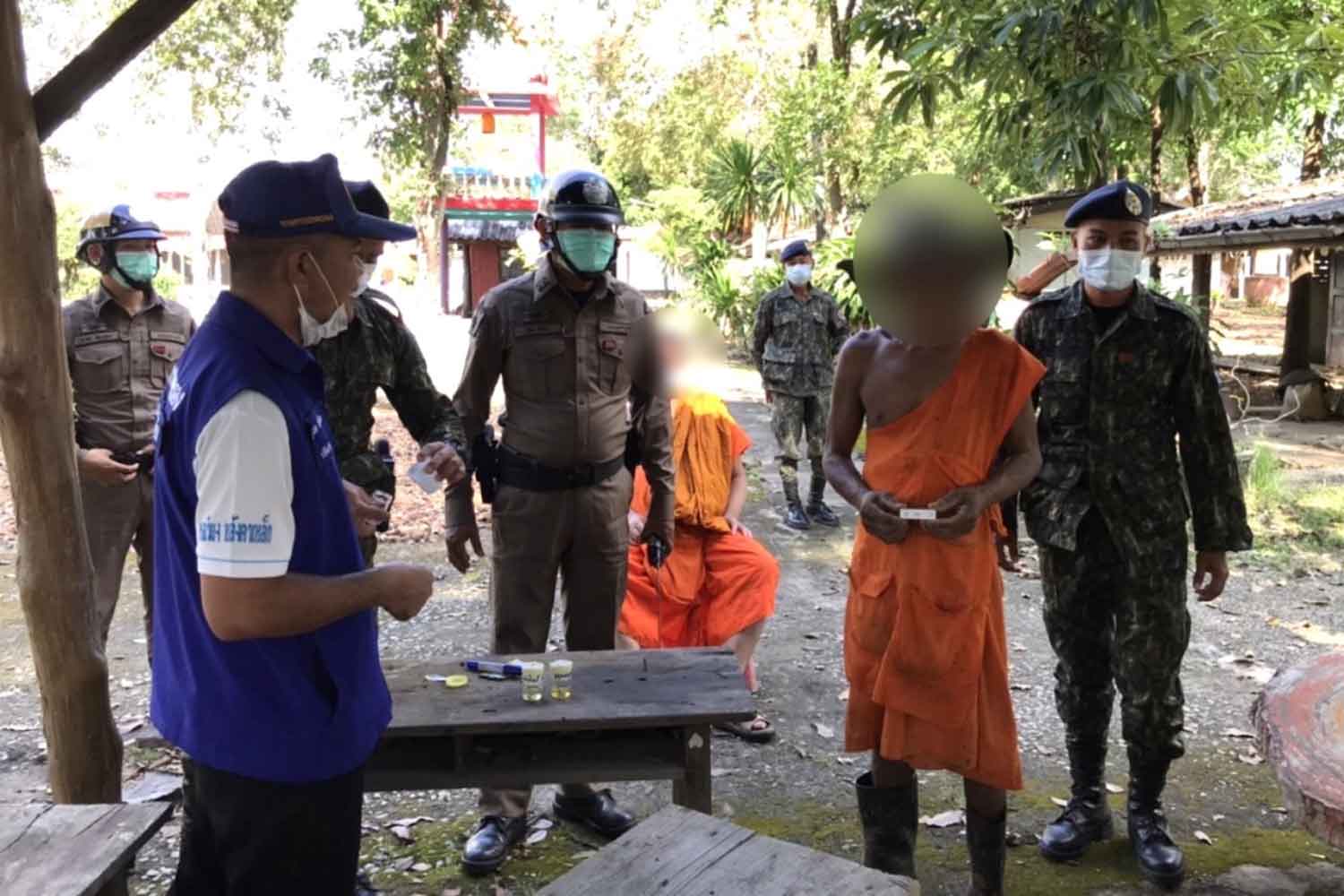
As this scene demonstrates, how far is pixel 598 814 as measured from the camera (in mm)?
3670

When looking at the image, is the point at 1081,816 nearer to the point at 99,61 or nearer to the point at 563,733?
the point at 563,733

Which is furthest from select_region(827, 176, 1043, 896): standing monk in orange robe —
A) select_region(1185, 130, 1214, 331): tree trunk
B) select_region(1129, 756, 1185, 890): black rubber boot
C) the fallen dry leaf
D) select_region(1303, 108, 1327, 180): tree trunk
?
select_region(1303, 108, 1327, 180): tree trunk

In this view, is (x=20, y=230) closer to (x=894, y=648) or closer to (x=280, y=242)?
(x=280, y=242)

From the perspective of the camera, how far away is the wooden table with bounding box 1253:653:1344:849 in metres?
2.14

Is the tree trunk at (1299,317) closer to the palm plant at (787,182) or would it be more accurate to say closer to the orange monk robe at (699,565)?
the palm plant at (787,182)

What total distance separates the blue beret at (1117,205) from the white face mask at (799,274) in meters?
5.26

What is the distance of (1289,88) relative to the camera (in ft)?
16.9

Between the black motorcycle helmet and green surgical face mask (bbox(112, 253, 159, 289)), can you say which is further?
green surgical face mask (bbox(112, 253, 159, 289))

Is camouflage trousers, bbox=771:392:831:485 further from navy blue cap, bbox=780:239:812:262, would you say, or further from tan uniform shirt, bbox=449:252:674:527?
tan uniform shirt, bbox=449:252:674:527

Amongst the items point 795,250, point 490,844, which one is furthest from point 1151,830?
point 795,250

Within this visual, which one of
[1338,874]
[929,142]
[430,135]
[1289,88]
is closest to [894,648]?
[1338,874]

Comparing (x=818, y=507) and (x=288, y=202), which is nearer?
(x=288, y=202)

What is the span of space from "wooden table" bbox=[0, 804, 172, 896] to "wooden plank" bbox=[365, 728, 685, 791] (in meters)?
0.69

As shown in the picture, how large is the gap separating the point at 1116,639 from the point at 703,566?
1737 mm
